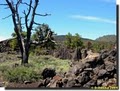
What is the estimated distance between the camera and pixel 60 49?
27.4 ft

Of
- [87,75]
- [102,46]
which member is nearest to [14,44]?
[87,75]

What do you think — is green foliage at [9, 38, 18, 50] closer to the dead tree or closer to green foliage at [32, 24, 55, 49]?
the dead tree

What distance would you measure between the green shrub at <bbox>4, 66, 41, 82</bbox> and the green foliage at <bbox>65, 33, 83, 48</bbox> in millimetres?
658

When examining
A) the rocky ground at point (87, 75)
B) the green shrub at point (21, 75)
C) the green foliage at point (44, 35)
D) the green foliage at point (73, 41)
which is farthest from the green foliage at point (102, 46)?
the green shrub at point (21, 75)

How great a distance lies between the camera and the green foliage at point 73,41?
821 centimetres

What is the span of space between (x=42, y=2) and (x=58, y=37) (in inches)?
22.6

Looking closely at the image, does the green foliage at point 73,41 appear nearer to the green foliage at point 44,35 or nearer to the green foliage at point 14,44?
the green foliage at point 44,35

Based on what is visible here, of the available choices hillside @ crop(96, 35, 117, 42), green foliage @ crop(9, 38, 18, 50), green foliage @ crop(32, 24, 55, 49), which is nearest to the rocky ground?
hillside @ crop(96, 35, 117, 42)

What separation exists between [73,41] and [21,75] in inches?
36.8

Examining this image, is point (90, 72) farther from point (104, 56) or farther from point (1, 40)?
point (1, 40)

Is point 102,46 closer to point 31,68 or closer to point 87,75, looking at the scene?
point 87,75

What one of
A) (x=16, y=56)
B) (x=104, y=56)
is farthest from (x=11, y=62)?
(x=104, y=56)

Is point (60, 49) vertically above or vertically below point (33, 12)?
below

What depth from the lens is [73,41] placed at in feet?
26.9
